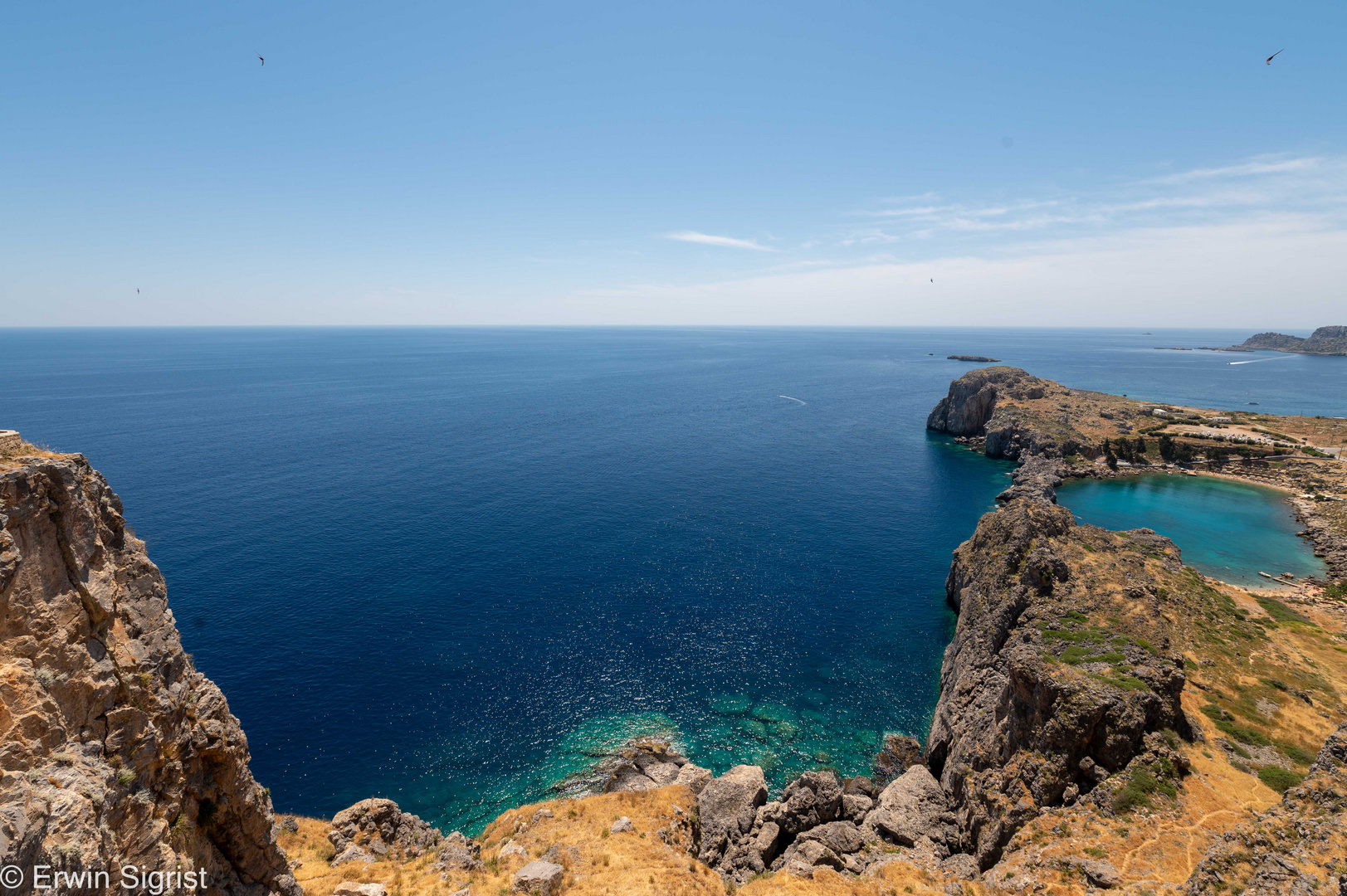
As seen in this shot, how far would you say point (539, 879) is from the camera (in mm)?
29750

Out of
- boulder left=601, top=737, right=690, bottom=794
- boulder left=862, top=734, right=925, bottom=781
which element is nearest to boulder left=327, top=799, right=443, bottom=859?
boulder left=601, top=737, right=690, bottom=794

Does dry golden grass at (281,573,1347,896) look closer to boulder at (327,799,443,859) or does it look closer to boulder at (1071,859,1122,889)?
boulder at (1071,859,1122,889)

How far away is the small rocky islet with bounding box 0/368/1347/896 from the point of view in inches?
733

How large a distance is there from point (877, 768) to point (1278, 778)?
2515 centimetres

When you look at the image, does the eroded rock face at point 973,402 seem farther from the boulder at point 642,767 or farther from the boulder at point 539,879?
the boulder at point 539,879

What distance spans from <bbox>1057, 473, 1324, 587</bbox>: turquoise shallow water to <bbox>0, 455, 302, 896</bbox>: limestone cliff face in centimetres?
10857

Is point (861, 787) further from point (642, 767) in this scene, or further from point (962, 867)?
point (642, 767)

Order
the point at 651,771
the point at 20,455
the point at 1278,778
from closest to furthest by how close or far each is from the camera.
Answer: the point at 20,455 < the point at 1278,778 < the point at 651,771

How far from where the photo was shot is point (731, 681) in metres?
57.7

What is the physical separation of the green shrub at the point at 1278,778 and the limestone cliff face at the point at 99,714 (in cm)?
5717

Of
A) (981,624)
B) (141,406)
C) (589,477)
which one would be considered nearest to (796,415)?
(589,477)

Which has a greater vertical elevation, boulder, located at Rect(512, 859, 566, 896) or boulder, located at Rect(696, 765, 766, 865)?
boulder, located at Rect(512, 859, 566, 896)

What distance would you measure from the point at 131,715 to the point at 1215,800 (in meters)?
54.1

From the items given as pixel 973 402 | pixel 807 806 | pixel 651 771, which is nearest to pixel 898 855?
pixel 807 806
